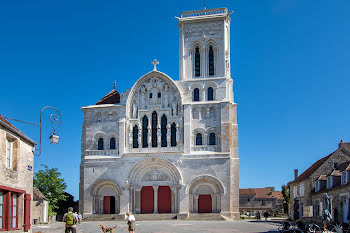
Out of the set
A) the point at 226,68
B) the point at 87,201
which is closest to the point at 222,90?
the point at 226,68

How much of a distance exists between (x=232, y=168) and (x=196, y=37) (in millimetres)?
14193

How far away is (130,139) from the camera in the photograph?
48312 millimetres

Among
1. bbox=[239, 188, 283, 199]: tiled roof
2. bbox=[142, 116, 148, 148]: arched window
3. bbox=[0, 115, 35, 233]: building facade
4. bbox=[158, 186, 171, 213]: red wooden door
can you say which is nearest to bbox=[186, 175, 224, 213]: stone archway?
bbox=[158, 186, 171, 213]: red wooden door

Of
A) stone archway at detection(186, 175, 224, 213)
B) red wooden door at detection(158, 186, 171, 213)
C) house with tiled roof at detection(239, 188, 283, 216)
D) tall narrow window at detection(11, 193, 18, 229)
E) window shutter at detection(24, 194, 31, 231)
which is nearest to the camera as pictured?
tall narrow window at detection(11, 193, 18, 229)

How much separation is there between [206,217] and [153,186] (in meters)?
6.15

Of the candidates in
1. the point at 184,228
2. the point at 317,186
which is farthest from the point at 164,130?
the point at 184,228

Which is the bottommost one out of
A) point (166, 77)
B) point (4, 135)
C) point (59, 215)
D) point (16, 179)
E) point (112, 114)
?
point (59, 215)

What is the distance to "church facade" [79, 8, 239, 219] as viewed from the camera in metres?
46.5

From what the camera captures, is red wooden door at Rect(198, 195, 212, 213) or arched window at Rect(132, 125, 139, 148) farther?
arched window at Rect(132, 125, 139, 148)

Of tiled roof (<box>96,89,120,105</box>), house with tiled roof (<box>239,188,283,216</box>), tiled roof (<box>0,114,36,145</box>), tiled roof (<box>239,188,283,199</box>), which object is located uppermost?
tiled roof (<box>96,89,120,105</box>)

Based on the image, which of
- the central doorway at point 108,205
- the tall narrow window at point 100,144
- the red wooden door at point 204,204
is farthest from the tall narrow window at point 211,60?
the central doorway at point 108,205

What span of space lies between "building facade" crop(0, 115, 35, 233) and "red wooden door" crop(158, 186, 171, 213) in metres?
24.5

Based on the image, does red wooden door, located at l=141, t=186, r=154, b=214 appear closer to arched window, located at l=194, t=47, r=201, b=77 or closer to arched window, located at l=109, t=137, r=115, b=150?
arched window, located at l=109, t=137, r=115, b=150

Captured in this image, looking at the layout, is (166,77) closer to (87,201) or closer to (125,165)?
(125,165)
